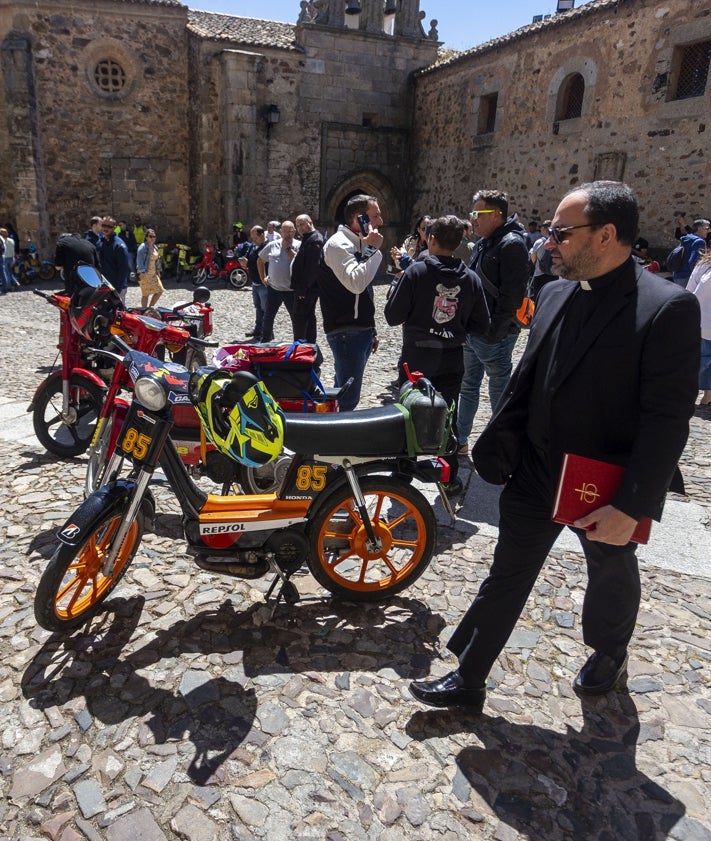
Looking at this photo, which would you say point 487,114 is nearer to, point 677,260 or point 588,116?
point 588,116

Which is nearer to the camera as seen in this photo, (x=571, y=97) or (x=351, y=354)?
(x=351, y=354)

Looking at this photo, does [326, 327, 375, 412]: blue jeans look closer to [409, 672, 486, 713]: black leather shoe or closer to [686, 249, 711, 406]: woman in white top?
[409, 672, 486, 713]: black leather shoe

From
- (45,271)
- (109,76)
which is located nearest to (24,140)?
(109,76)

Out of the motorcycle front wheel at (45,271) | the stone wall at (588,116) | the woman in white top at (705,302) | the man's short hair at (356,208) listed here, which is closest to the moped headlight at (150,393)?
the man's short hair at (356,208)

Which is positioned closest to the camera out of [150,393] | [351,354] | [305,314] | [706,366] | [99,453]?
[150,393]

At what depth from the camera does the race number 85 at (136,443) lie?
2701 millimetres

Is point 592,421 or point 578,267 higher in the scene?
point 578,267

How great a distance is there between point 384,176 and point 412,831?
2107 cm

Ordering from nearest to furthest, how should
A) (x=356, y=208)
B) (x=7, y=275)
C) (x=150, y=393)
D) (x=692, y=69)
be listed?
(x=150, y=393) → (x=356, y=208) → (x=692, y=69) → (x=7, y=275)

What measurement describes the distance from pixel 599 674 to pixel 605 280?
59.6 inches

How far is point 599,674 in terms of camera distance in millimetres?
2500

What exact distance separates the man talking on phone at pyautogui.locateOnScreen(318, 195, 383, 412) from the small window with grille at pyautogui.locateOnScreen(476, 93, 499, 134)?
49.4 ft

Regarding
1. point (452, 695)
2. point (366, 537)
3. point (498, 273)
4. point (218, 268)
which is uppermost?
point (498, 273)

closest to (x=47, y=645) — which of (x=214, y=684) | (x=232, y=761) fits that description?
(x=214, y=684)
